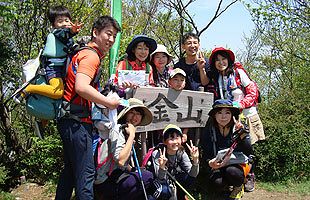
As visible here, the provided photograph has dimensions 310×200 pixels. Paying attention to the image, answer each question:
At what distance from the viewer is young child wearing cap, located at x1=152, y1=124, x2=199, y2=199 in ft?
12.7

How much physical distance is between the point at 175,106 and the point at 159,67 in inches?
18.4

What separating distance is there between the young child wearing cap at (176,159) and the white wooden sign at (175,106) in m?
0.21

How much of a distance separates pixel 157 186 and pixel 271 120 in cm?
274

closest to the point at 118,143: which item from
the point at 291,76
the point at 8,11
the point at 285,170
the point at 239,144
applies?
the point at 239,144

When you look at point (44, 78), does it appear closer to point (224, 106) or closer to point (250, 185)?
point (224, 106)

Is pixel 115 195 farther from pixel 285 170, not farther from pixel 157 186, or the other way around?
pixel 285 170

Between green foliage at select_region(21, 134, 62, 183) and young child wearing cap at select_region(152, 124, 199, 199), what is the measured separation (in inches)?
83.2

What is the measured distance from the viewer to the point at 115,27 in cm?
322

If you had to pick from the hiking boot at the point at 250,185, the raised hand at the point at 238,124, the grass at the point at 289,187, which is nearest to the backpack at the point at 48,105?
the raised hand at the point at 238,124

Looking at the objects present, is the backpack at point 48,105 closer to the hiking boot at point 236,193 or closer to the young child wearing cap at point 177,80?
the young child wearing cap at point 177,80

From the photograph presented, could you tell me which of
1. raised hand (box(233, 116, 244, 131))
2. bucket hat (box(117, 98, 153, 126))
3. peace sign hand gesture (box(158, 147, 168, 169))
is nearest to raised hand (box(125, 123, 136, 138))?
bucket hat (box(117, 98, 153, 126))

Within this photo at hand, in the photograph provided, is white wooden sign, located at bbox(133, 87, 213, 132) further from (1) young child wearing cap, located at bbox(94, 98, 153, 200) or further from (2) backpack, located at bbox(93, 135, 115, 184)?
(2) backpack, located at bbox(93, 135, 115, 184)

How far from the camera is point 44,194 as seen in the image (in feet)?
17.6

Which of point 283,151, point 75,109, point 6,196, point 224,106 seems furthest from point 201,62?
point 6,196
